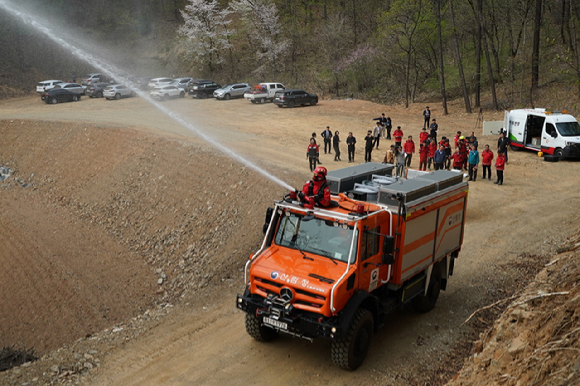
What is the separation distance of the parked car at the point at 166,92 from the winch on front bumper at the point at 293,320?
4208 cm

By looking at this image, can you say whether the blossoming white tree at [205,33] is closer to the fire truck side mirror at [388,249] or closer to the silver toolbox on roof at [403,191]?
the silver toolbox on roof at [403,191]

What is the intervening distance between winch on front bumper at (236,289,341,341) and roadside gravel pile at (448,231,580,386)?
220cm

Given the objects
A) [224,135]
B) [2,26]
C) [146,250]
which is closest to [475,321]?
[146,250]

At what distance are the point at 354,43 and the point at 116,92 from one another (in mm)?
27762

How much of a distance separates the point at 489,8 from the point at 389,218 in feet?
133

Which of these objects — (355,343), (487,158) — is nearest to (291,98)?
(487,158)

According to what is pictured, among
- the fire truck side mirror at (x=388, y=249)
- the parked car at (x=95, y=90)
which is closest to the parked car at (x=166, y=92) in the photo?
the parked car at (x=95, y=90)

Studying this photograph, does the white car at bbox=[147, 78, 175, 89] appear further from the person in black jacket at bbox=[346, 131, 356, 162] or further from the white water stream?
the person in black jacket at bbox=[346, 131, 356, 162]

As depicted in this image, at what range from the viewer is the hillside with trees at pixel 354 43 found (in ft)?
136

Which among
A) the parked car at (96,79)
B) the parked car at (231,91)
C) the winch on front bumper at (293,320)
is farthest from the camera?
the parked car at (96,79)

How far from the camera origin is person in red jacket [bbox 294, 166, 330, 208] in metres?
9.68

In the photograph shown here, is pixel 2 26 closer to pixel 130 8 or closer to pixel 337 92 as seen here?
pixel 130 8

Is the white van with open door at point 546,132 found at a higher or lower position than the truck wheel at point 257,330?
higher

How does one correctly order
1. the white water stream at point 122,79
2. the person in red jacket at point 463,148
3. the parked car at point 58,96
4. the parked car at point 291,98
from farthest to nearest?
the parked car at point 58,96, the parked car at point 291,98, the white water stream at point 122,79, the person in red jacket at point 463,148
